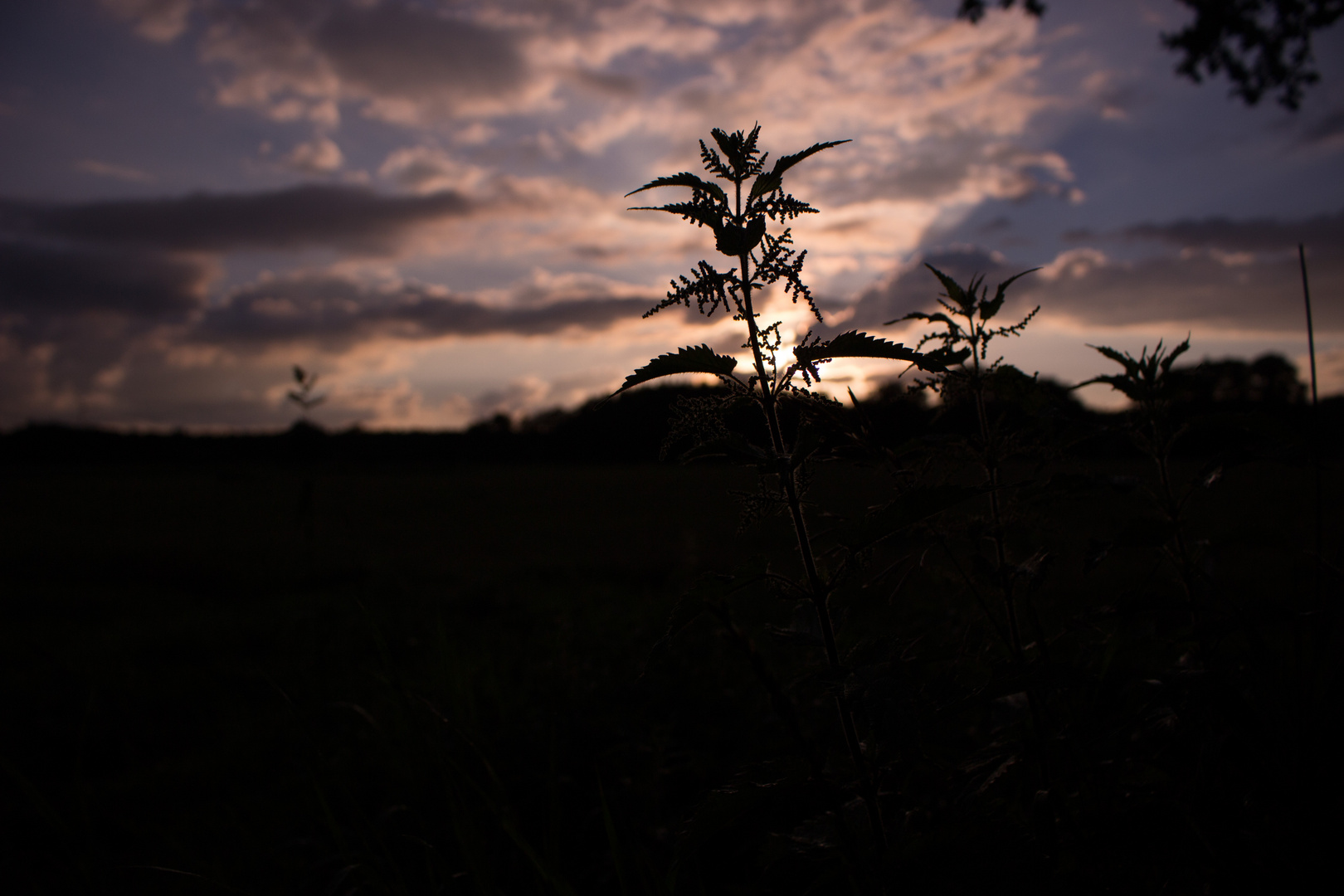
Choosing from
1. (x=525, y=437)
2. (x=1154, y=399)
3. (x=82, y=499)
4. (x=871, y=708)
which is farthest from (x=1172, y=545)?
(x=525, y=437)

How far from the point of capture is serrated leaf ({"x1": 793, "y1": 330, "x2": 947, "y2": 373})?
1.18 metres

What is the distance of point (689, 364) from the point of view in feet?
3.90

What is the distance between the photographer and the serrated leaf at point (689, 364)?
3.88 feet

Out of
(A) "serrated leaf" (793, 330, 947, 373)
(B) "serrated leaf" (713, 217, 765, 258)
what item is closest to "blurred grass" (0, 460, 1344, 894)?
(A) "serrated leaf" (793, 330, 947, 373)

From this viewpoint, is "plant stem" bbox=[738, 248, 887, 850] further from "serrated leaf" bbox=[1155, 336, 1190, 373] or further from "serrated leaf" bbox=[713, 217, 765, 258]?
"serrated leaf" bbox=[1155, 336, 1190, 373]

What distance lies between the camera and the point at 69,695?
4.03m

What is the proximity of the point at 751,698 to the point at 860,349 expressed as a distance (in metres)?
2.46

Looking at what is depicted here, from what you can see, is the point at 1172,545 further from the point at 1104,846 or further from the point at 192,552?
the point at 192,552

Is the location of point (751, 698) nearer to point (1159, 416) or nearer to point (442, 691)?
point (442, 691)

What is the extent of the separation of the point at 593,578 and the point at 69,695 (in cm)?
384

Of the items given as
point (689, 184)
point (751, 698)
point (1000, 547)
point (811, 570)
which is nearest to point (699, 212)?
point (689, 184)

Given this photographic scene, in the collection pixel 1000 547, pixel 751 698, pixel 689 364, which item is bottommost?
pixel 751 698

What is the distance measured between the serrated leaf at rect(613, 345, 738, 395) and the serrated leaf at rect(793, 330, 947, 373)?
0.13 m

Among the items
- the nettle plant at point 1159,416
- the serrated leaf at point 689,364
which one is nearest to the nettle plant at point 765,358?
the serrated leaf at point 689,364
